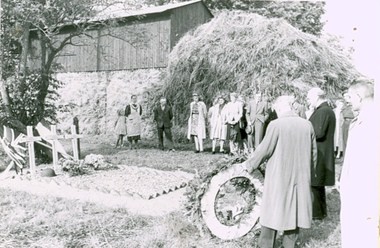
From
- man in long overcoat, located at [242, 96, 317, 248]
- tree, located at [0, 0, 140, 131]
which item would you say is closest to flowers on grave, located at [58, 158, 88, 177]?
tree, located at [0, 0, 140, 131]

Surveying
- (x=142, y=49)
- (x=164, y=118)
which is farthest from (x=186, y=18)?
(x=164, y=118)

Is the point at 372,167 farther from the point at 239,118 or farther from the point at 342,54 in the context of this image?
the point at 342,54

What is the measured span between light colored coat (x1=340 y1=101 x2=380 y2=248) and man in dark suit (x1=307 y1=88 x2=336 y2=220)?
5.35ft

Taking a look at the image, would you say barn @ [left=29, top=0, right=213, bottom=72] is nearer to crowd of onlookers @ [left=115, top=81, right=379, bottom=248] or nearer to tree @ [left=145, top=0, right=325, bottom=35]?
tree @ [left=145, top=0, right=325, bottom=35]

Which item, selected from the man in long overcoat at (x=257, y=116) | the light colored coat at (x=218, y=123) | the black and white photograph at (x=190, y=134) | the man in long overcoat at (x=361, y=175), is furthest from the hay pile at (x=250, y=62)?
the man in long overcoat at (x=361, y=175)

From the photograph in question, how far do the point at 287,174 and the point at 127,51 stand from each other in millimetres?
15521

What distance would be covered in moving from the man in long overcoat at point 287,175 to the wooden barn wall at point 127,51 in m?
13.1

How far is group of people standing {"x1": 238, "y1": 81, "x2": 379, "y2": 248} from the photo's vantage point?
3605 millimetres

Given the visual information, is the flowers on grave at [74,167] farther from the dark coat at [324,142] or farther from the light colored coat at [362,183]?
the light colored coat at [362,183]

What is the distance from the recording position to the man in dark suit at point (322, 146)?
17.8 ft

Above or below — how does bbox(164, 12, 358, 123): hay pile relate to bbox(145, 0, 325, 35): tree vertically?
below

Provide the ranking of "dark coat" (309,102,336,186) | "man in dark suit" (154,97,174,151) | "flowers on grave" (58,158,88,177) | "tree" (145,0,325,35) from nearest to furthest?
"dark coat" (309,102,336,186) → "flowers on grave" (58,158,88,177) → "man in dark suit" (154,97,174,151) → "tree" (145,0,325,35)

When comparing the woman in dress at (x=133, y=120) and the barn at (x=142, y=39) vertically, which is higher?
the barn at (x=142, y=39)

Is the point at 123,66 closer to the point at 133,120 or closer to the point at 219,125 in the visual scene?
the point at 133,120
